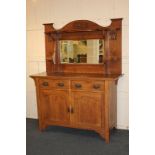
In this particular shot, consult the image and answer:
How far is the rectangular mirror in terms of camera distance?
368cm

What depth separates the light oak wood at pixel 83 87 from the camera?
10.6ft

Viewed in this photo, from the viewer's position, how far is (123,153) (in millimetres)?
2867

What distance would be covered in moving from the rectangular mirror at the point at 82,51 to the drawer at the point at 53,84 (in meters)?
0.54

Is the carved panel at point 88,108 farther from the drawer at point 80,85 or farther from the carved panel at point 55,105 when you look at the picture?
the carved panel at point 55,105

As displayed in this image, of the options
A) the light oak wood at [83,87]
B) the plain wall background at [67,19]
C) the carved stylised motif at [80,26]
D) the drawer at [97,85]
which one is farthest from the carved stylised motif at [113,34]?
the drawer at [97,85]
